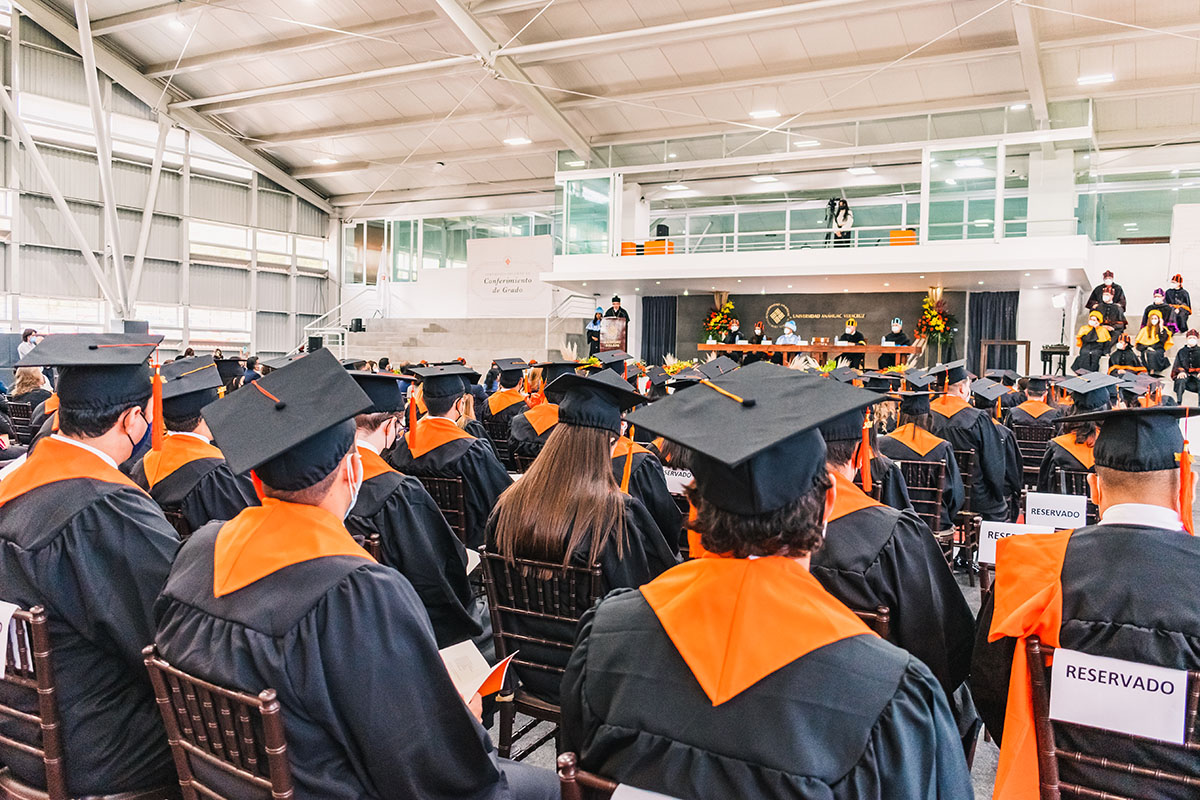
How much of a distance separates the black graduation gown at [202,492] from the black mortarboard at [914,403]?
138 inches

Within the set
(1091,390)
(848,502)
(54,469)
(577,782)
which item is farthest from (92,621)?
(1091,390)

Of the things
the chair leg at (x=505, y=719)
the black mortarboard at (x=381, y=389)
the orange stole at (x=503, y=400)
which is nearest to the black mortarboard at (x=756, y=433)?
the chair leg at (x=505, y=719)

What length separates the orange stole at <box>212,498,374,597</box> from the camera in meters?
1.50

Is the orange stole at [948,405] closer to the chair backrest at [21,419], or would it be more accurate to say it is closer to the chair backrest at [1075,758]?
the chair backrest at [1075,758]

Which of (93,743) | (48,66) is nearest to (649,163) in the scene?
(48,66)

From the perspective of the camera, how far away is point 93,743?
1819 millimetres

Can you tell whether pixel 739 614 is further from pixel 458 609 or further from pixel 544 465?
pixel 458 609

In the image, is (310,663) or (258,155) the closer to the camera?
(310,663)

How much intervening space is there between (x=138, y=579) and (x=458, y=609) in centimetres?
129

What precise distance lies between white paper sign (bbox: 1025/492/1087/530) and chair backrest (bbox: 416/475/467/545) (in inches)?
95.6

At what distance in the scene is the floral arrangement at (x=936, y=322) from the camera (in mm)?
→ 17203

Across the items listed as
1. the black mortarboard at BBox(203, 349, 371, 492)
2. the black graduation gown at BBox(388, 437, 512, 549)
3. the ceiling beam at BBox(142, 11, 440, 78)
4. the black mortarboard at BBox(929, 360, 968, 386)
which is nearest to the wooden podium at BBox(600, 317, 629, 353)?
the ceiling beam at BBox(142, 11, 440, 78)

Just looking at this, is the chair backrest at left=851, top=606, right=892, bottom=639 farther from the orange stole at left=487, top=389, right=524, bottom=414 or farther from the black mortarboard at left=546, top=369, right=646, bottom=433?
the orange stole at left=487, top=389, right=524, bottom=414

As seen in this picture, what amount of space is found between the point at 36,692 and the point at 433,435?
8.19 feet
